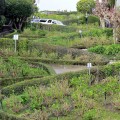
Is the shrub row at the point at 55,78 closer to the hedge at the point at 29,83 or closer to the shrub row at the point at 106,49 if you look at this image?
the hedge at the point at 29,83

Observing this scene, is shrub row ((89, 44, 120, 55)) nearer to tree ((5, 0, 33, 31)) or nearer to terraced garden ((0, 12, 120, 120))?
terraced garden ((0, 12, 120, 120))

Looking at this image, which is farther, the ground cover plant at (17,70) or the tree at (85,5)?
the tree at (85,5)

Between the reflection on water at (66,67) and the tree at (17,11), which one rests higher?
the tree at (17,11)

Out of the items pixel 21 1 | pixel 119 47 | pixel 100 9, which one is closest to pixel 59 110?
pixel 119 47

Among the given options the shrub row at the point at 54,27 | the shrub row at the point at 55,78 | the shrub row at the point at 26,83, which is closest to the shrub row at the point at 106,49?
the shrub row at the point at 55,78

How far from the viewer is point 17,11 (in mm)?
35312

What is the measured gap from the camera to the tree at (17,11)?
34.8 m

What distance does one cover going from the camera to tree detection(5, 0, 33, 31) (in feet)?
114

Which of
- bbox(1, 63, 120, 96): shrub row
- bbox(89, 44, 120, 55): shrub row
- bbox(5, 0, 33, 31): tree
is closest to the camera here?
bbox(1, 63, 120, 96): shrub row

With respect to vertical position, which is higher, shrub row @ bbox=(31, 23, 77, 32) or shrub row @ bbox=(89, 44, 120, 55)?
shrub row @ bbox=(31, 23, 77, 32)

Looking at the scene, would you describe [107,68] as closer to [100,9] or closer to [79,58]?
[79,58]

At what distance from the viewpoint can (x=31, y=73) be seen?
1502cm

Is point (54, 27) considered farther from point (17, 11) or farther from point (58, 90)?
point (58, 90)

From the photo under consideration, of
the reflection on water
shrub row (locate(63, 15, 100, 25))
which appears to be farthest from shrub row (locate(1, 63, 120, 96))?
shrub row (locate(63, 15, 100, 25))
